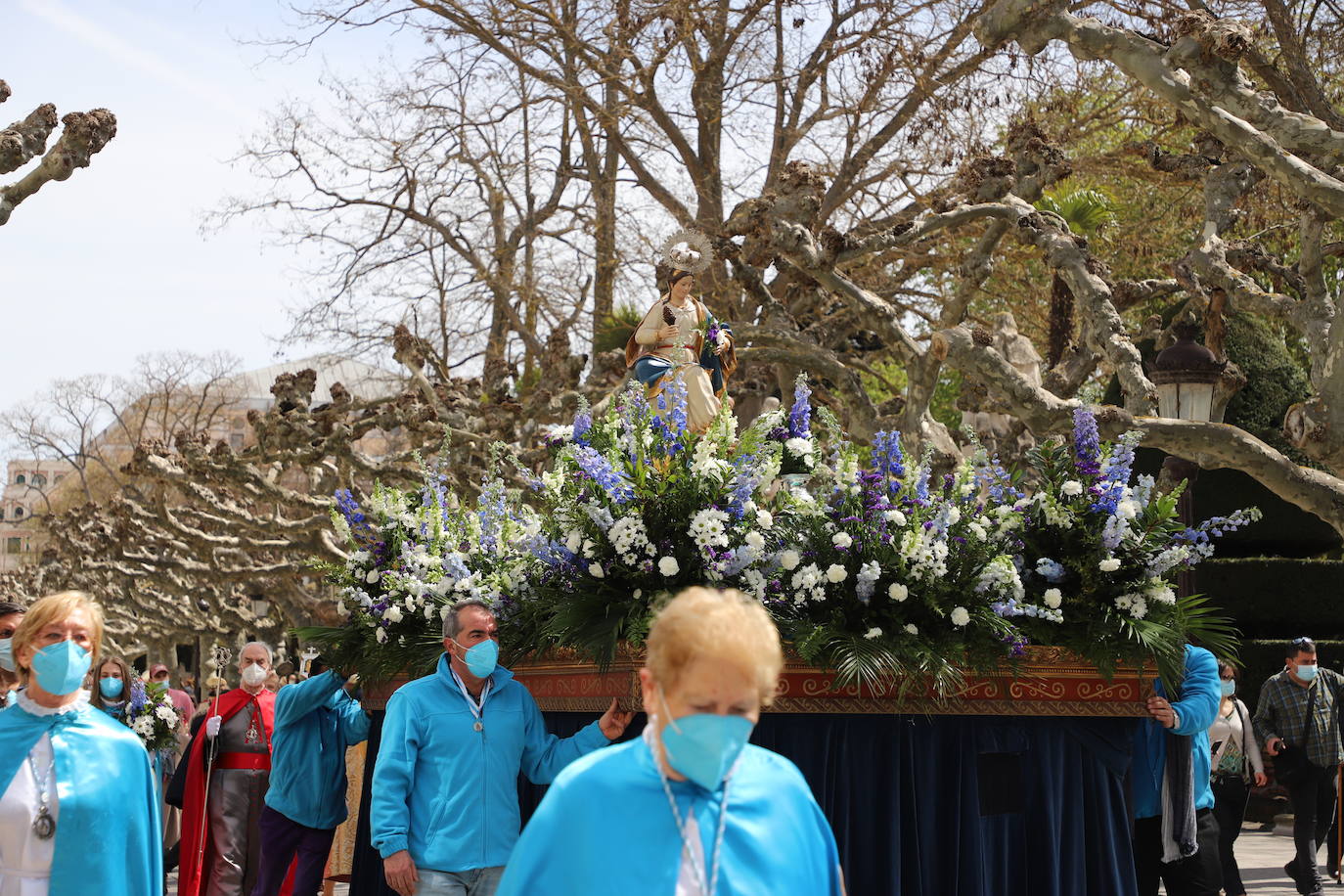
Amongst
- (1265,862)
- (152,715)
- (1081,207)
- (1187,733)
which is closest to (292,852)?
(152,715)

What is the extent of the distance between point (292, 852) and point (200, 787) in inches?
59.8

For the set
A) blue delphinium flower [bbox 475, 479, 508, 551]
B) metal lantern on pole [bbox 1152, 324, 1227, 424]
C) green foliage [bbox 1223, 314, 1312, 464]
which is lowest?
blue delphinium flower [bbox 475, 479, 508, 551]

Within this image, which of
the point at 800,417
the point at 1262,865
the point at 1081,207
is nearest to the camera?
the point at 800,417

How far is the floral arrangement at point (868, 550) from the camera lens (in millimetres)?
6406

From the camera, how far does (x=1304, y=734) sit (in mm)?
11156

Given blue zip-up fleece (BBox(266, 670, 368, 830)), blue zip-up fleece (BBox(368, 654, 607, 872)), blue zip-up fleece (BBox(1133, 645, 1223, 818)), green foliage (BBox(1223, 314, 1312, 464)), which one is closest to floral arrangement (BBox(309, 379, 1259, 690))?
blue zip-up fleece (BBox(1133, 645, 1223, 818))

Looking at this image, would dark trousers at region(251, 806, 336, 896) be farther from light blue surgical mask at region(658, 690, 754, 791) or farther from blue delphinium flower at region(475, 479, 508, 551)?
light blue surgical mask at region(658, 690, 754, 791)

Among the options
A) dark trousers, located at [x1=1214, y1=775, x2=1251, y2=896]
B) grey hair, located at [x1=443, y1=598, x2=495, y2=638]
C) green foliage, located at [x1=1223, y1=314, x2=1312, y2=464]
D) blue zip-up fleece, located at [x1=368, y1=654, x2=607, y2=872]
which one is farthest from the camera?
green foliage, located at [x1=1223, y1=314, x2=1312, y2=464]

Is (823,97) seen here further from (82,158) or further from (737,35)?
(82,158)

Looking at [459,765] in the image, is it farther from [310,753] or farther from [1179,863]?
[1179,863]

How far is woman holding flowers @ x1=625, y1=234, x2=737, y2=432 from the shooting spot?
10.3m

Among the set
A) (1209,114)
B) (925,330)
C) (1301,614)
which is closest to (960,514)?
(1209,114)

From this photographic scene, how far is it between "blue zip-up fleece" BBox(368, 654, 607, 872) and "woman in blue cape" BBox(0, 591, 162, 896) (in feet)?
3.37

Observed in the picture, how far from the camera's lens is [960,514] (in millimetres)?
6723
